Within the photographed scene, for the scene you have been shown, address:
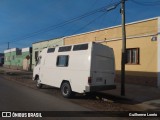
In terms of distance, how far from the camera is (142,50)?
19031 millimetres

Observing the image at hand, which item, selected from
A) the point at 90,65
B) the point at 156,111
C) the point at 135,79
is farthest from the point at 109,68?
the point at 135,79

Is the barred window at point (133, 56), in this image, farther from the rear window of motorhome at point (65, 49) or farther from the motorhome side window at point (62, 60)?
the motorhome side window at point (62, 60)

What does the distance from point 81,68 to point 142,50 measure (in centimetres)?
901

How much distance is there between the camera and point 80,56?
1195cm

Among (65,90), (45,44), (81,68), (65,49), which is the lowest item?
(65,90)

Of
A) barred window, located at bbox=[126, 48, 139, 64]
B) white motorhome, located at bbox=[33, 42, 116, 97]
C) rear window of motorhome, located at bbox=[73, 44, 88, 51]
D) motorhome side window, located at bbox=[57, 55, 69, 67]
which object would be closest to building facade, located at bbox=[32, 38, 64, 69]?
barred window, located at bbox=[126, 48, 139, 64]

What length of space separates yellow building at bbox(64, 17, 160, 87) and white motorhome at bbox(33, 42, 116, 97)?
20.5ft

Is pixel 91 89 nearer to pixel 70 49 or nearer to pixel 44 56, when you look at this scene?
pixel 70 49

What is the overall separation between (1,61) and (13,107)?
74799 mm

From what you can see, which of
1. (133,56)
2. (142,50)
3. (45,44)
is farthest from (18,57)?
(142,50)

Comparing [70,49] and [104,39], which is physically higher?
[104,39]

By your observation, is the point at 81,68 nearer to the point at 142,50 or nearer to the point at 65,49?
the point at 65,49

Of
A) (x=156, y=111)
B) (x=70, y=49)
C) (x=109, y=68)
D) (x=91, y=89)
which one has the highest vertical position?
(x=70, y=49)

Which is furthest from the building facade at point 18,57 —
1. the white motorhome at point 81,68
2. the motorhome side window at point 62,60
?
the motorhome side window at point 62,60
